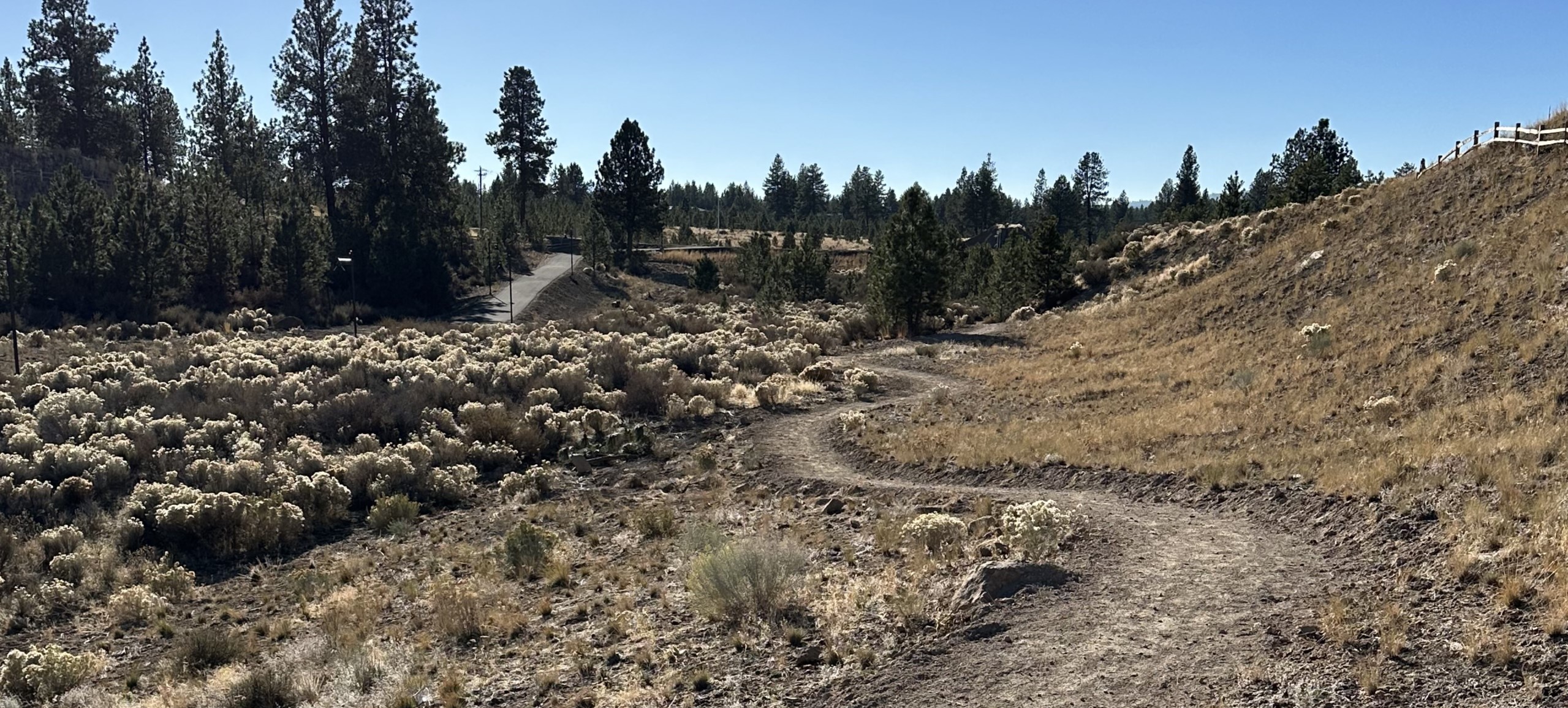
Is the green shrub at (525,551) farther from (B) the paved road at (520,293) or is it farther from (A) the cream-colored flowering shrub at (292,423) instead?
(B) the paved road at (520,293)

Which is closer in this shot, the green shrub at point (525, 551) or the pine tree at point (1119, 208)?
the green shrub at point (525, 551)

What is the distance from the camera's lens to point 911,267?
4356 centimetres

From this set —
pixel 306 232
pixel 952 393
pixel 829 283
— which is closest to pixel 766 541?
pixel 952 393

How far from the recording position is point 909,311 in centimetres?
4488

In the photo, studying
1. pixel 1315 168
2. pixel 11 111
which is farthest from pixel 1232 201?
pixel 11 111

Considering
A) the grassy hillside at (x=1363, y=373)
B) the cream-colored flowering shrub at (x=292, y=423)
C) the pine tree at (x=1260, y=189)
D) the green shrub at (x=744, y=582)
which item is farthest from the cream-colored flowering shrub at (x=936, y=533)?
the pine tree at (x=1260, y=189)

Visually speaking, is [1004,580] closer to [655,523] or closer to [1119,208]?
[655,523]

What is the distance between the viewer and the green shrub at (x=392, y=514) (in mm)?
17859

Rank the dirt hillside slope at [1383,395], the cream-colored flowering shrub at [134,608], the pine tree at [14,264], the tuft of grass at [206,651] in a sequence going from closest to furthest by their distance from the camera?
the dirt hillside slope at [1383,395] → the tuft of grass at [206,651] → the cream-colored flowering shrub at [134,608] → the pine tree at [14,264]

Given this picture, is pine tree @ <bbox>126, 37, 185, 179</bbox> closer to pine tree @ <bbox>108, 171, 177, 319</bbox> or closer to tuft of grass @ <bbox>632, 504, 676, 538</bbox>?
pine tree @ <bbox>108, 171, 177, 319</bbox>

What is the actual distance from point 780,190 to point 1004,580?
5545 inches

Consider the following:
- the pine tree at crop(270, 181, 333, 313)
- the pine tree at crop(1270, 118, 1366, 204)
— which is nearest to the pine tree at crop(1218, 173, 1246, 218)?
the pine tree at crop(1270, 118, 1366, 204)

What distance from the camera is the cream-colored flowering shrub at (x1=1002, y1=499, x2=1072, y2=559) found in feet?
37.2

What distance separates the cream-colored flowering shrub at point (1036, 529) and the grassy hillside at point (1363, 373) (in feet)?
12.1
